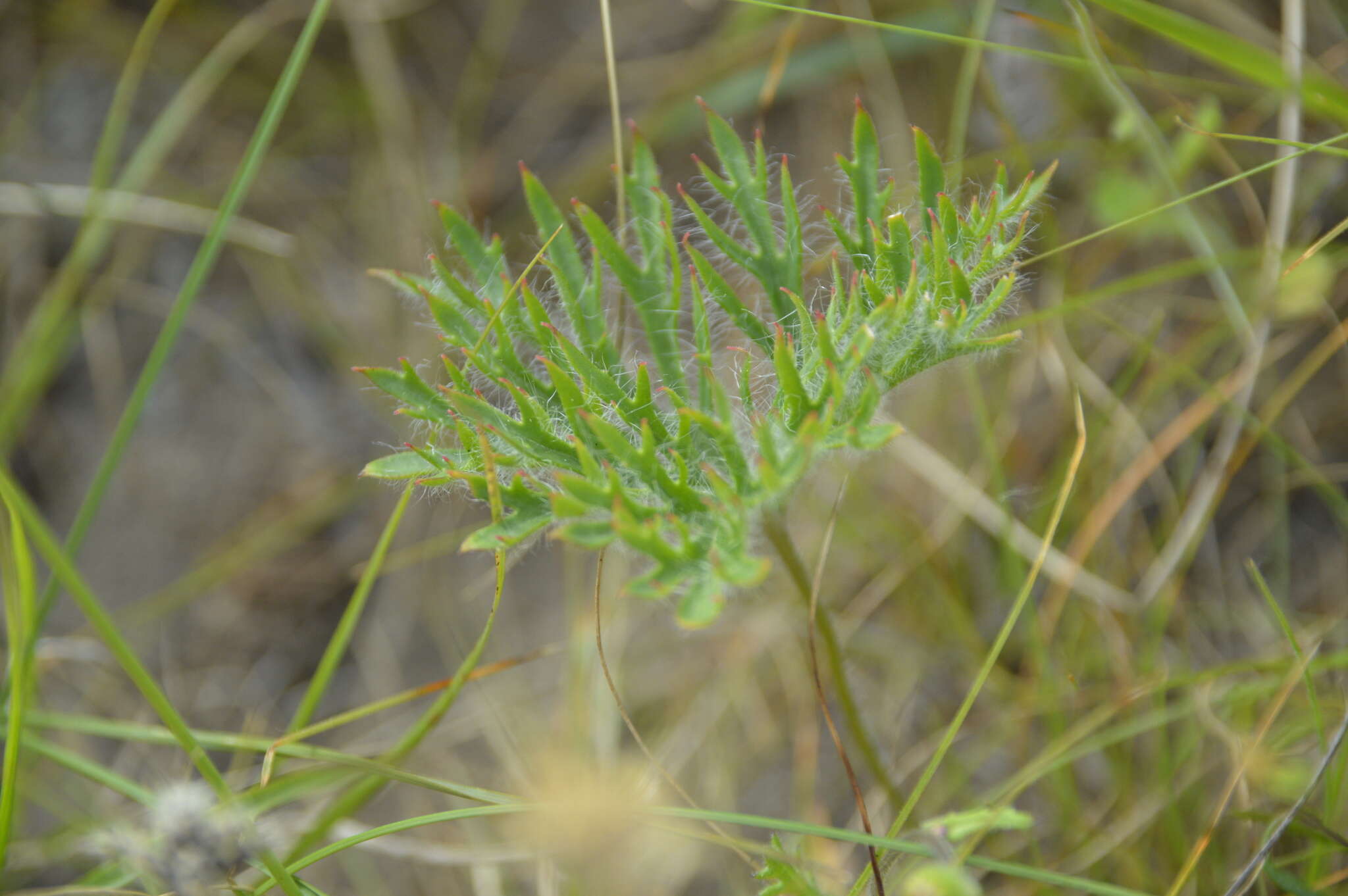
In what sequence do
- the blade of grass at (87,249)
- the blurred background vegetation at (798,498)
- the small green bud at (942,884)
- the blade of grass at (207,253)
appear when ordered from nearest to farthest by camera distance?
the small green bud at (942,884)
the blade of grass at (207,253)
the blurred background vegetation at (798,498)
the blade of grass at (87,249)

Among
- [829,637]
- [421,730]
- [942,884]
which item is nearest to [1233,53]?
[829,637]

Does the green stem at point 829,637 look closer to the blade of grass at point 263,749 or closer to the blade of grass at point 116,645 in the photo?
the blade of grass at point 263,749

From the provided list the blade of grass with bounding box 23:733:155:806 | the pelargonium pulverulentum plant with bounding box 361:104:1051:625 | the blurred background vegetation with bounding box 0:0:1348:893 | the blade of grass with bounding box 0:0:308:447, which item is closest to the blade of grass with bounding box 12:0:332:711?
the blade of grass with bounding box 23:733:155:806

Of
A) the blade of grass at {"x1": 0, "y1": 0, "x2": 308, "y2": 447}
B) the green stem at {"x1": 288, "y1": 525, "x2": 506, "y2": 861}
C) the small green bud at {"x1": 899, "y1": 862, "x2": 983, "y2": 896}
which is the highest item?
the blade of grass at {"x1": 0, "y1": 0, "x2": 308, "y2": 447}

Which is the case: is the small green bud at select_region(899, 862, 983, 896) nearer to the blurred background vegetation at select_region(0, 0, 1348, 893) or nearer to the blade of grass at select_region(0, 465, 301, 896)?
the blurred background vegetation at select_region(0, 0, 1348, 893)

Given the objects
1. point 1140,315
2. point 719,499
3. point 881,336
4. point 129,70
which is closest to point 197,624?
point 129,70

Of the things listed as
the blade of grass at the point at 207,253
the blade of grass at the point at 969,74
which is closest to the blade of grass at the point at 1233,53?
the blade of grass at the point at 969,74

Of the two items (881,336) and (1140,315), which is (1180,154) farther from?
(881,336)
